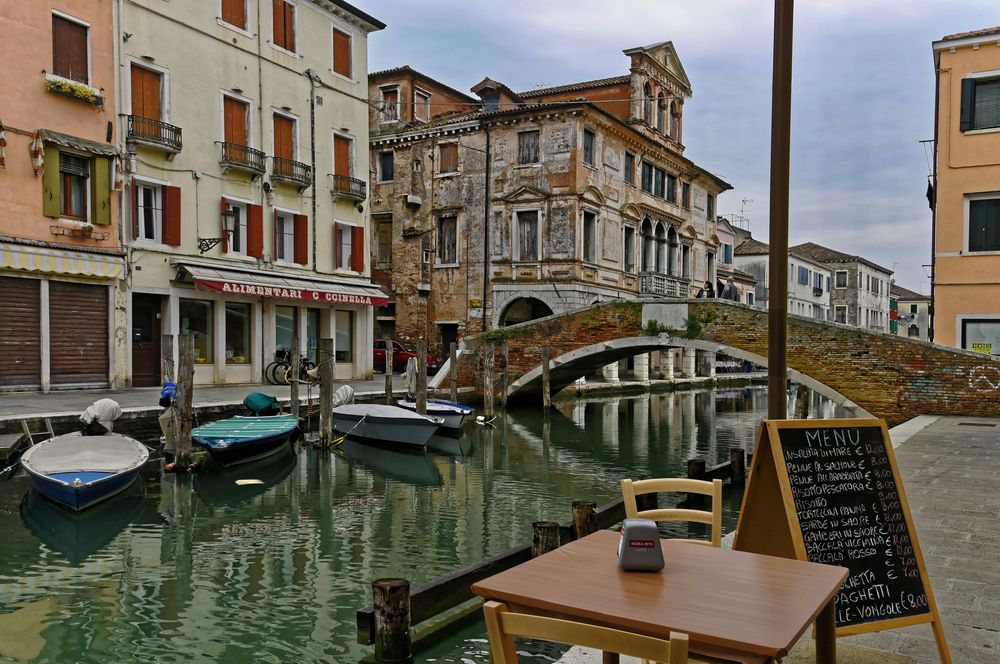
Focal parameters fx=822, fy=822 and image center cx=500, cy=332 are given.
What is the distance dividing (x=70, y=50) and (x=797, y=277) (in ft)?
140

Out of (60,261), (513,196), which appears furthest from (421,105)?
(60,261)

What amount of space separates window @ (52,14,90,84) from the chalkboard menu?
15.9m

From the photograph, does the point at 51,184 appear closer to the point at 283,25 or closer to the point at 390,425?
the point at 283,25

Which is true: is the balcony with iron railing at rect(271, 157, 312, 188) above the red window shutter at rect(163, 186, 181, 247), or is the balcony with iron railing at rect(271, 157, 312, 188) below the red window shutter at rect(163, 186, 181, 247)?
above

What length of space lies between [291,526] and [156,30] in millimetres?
12495

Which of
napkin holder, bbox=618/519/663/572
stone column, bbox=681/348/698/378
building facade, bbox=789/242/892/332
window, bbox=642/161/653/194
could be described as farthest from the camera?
building facade, bbox=789/242/892/332

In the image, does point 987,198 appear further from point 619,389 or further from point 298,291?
point 298,291

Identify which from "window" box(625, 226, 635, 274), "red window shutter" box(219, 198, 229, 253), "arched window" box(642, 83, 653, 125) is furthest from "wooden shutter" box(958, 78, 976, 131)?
"red window shutter" box(219, 198, 229, 253)

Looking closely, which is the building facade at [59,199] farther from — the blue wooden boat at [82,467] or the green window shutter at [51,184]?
the blue wooden boat at [82,467]

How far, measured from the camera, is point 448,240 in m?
27.1

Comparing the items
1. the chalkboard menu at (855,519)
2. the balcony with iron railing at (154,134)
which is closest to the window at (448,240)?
the balcony with iron railing at (154,134)

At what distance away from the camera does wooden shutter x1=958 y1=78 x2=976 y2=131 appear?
16.2 meters

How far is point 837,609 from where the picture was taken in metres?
3.19

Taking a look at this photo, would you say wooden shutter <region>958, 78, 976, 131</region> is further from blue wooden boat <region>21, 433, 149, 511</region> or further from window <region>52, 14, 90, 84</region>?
window <region>52, 14, 90, 84</region>
